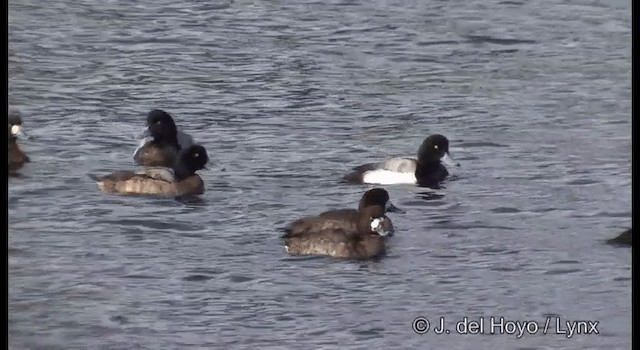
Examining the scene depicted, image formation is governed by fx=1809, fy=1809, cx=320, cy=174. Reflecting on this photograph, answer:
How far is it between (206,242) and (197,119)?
471cm

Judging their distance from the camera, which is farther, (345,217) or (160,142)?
(160,142)

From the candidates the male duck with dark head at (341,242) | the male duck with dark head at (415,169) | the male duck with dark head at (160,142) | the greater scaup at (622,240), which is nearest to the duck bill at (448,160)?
the male duck with dark head at (415,169)

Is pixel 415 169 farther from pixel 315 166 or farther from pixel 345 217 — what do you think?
pixel 345 217

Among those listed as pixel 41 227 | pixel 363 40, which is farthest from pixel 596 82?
pixel 41 227

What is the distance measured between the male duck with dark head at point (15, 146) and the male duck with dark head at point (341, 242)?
10.7ft

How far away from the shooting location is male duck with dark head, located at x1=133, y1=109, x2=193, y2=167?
701 inches

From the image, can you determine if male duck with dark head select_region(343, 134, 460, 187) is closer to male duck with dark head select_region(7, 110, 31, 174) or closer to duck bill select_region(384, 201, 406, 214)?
duck bill select_region(384, 201, 406, 214)

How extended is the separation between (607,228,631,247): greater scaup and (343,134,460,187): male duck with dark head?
9.00ft

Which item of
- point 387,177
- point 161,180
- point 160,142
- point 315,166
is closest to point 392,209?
point 387,177

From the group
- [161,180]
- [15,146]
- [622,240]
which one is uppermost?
[622,240]

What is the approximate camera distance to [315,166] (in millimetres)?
17125

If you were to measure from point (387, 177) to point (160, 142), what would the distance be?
7.83 feet

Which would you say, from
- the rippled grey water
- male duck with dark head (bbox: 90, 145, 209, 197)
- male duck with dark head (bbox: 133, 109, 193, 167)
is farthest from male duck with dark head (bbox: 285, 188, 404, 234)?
male duck with dark head (bbox: 133, 109, 193, 167)

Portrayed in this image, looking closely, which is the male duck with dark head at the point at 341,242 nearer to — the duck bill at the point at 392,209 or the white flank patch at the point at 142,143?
the duck bill at the point at 392,209
